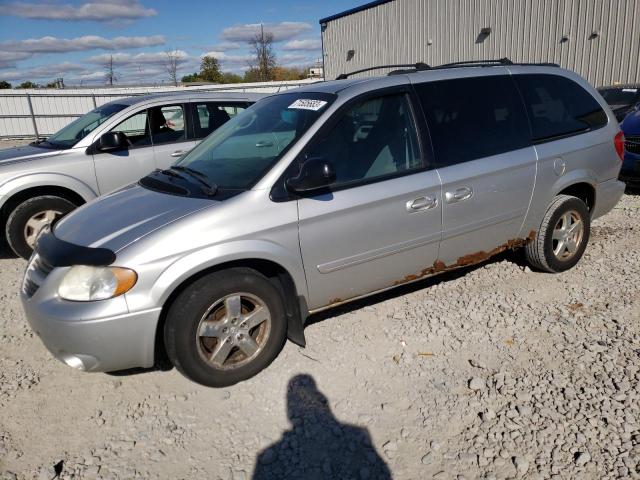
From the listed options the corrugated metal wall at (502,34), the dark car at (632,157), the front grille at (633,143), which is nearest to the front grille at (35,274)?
the dark car at (632,157)

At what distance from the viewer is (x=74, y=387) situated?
3223mm

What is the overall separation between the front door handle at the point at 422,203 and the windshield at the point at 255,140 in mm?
872

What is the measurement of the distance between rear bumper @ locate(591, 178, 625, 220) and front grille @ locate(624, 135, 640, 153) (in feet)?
10.2

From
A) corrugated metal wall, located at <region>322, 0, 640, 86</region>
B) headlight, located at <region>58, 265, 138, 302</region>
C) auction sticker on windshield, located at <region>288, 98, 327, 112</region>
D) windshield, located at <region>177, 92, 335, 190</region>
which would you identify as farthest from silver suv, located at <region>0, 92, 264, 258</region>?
corrugated metal wall, located at <region>322, 0, 640, 86</region>

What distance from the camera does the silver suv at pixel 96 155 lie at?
5445 millimetres

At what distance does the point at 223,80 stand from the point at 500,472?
59.4 meters

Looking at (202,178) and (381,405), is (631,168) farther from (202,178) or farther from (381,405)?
(202,178)

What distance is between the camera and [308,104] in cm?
357

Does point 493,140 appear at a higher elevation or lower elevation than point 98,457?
higher

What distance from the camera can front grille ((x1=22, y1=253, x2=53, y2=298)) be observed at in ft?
9.75

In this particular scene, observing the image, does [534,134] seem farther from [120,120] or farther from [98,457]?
[120,120]

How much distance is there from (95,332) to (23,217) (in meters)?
3.45

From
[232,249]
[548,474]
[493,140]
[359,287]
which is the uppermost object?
[493,140]

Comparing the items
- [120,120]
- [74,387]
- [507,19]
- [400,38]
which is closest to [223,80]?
[400,38]
